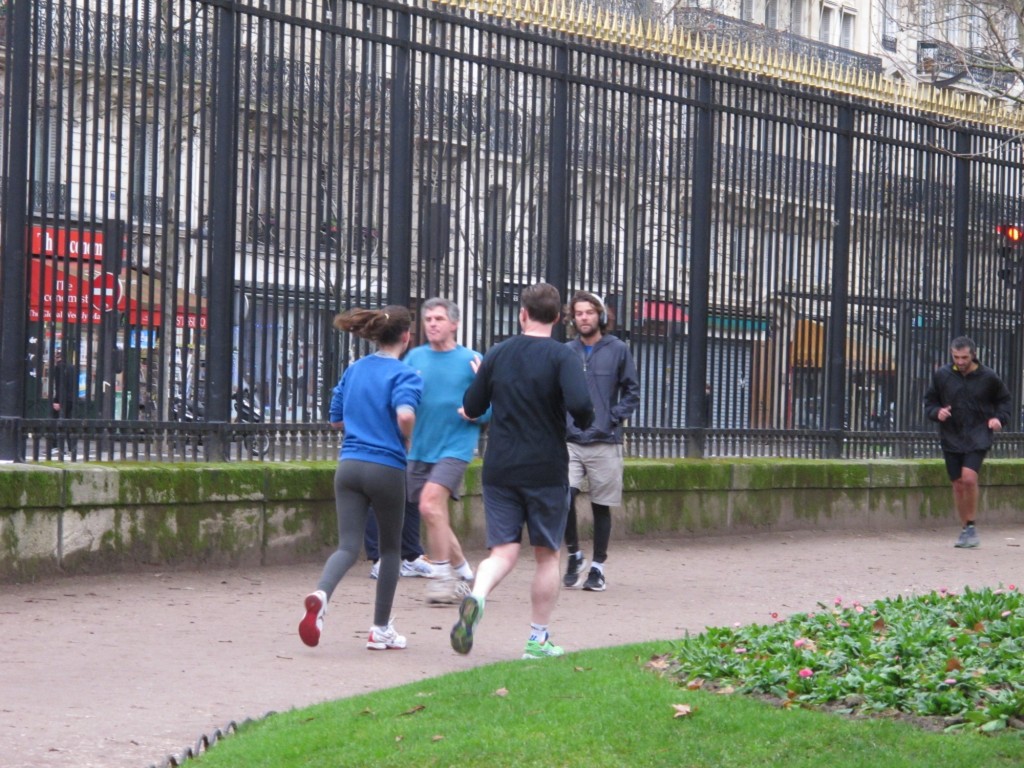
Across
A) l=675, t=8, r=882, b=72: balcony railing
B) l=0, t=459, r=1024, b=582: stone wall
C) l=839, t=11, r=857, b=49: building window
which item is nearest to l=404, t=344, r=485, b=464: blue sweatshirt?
l=0, t=459, r=1024, b=582: stone wall

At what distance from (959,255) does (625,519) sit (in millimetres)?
5321

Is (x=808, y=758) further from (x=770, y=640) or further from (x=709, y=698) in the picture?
(x=770, y=640)

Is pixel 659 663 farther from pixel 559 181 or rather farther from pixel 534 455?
pixel 559 181

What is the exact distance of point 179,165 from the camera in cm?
1041

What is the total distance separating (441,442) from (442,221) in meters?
2.73

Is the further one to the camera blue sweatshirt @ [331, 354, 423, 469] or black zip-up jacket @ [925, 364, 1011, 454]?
black zip-up jacket @ [925, 364, 1011, 454]

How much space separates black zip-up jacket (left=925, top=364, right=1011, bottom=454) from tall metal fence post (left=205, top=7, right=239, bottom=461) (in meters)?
6.35

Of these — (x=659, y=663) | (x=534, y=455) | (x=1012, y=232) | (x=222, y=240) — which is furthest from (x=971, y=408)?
(x=659, y=663)

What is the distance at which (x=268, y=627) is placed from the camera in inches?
339

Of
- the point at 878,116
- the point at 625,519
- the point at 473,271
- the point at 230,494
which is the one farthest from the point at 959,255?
the point at 230,494

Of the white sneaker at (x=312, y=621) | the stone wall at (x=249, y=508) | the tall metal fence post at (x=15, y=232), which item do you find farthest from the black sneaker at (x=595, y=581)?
the tall metal fence post at (x=15, y=232)

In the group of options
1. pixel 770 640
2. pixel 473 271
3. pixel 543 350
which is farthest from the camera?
pixel 473 271

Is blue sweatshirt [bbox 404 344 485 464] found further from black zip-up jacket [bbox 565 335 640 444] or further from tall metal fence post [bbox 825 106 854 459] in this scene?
tall metal fence post [bbox 825 106 854 459]

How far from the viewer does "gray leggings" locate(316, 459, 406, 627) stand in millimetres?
7820
